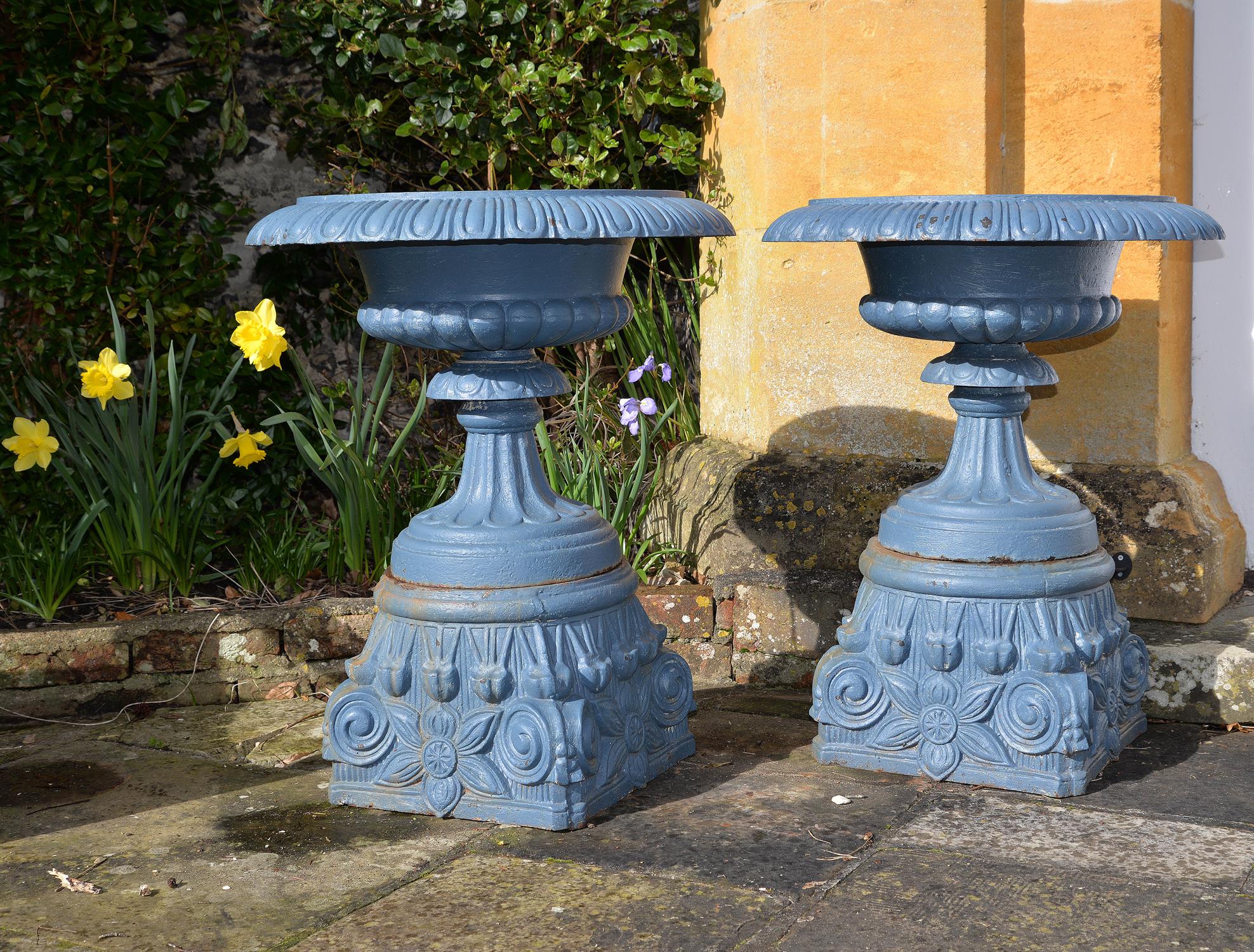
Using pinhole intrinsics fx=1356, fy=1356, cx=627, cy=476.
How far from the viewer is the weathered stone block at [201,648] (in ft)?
12.0

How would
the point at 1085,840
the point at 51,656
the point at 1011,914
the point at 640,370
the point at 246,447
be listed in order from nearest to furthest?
1. the point at 1011,914
2. the point at 1085,840
3. the point at 51,656
4. the point at 246,447
5. the point at 640,370

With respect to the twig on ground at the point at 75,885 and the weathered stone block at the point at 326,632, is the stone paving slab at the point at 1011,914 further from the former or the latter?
the weathered stone block at the point at 326,632

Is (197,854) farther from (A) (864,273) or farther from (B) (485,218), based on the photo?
(A) (864,273)

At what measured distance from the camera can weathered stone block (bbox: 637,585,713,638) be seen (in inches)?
150

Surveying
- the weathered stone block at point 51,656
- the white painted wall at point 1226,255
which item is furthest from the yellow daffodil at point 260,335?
the white painted wall at point 1226,255

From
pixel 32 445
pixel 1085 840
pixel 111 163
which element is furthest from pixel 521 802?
pixel 111 163

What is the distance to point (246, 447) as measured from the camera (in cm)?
400

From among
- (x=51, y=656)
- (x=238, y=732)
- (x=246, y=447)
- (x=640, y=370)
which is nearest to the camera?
(x=238, y=732)

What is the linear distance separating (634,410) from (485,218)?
159 centimetres

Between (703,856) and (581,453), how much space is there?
1907 millimetres

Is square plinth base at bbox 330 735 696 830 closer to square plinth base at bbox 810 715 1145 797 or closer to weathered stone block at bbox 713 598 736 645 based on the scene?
square plinth base at bbox 810 715 1145 797

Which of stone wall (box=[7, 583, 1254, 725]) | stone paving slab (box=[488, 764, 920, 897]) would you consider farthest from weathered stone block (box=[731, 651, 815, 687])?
stone paving slab (box=[488, 764, 920, 897])

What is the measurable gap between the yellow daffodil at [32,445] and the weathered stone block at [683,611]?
1.71m

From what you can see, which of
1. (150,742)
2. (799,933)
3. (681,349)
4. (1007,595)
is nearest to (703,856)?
(799,933)
